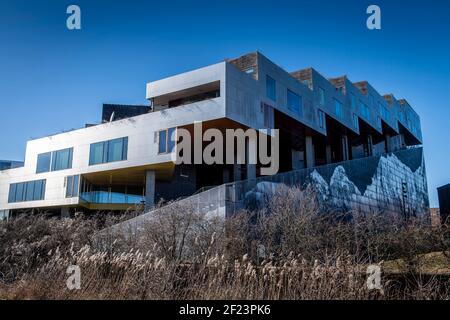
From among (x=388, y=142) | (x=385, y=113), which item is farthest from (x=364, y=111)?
(x=388, y=142)

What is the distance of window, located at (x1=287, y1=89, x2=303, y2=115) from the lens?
107 feet

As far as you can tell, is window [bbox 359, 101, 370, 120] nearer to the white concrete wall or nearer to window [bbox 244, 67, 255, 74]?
window [bbox 244, 67, 255, 74]

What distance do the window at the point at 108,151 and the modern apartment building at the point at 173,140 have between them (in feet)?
0.27

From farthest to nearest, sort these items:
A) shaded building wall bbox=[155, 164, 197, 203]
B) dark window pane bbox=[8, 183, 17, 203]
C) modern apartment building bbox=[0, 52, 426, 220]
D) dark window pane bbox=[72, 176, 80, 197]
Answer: dark window pane bbox=[8, 183, 17, 203]
shaded building wall bbox=[155, 164, 197, 203]
dark window pane bbox=[72, 176, 80, 197]
modern apartment building bbox=[0, 52, 426, 220]

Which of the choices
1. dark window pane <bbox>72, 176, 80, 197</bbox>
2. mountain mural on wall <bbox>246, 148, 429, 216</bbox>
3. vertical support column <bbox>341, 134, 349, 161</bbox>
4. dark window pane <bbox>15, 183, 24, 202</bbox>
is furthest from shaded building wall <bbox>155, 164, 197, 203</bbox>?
vertical support column <bbox>341, 134, 349, 161</bbox>

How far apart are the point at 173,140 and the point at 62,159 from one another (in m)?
13.5

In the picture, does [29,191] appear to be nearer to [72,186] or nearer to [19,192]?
[19,192]

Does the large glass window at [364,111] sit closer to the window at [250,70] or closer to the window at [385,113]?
the window at [385,113]

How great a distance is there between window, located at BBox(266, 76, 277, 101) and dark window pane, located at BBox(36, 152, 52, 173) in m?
21.2

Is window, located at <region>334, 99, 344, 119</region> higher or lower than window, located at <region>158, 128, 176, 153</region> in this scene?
higher

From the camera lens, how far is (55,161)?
3634 cm

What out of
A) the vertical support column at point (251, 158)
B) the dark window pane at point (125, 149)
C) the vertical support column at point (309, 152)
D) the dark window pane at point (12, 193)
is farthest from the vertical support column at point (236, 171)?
the dark window pane at point (12, 193)
